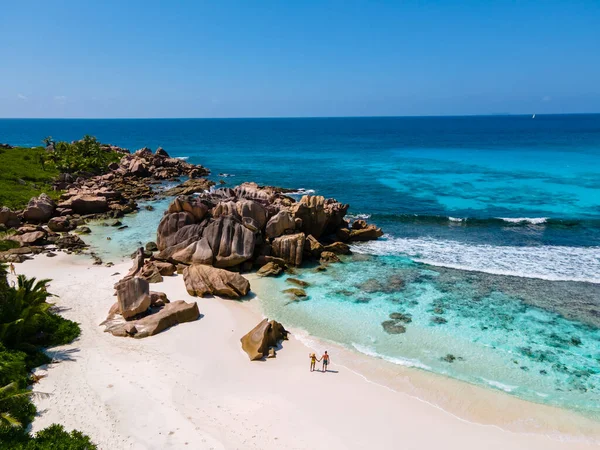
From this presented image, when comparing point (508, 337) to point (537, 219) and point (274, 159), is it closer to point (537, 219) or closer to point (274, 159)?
point (537, 219)

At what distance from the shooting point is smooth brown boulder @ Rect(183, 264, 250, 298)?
30.6m

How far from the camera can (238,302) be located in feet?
99.3

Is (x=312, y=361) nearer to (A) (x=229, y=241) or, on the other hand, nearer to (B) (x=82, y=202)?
(A) (x=229, y=241)

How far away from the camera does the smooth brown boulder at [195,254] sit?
3475 centimetres

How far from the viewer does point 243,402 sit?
19375 mm

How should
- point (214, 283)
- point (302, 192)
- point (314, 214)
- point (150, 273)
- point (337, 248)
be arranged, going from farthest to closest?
point (302, 192) → point (314, 214) → point (337, 248) → point (150, 273) → point (214, 283)

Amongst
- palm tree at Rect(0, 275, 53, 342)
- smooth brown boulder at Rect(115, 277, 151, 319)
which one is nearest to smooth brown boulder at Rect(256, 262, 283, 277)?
smooth brown boulder at Rect(115, 277, 151, 319)

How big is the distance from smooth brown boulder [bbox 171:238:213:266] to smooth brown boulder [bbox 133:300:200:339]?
7.34 meters

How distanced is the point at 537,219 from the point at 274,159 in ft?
247

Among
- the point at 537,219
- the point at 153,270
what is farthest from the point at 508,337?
Answer: the point at 537,219

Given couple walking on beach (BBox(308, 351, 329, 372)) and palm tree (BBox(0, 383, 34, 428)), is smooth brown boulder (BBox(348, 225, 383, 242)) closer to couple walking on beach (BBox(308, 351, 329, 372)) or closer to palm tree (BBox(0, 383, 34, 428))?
couple walking on beach (BBox(308, 351, 329, 372))

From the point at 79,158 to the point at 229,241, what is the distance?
5752 cm

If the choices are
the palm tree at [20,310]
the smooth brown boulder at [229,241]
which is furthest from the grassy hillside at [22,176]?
the palm tree at [20,310]

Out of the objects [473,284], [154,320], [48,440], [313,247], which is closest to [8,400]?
[48,440]
